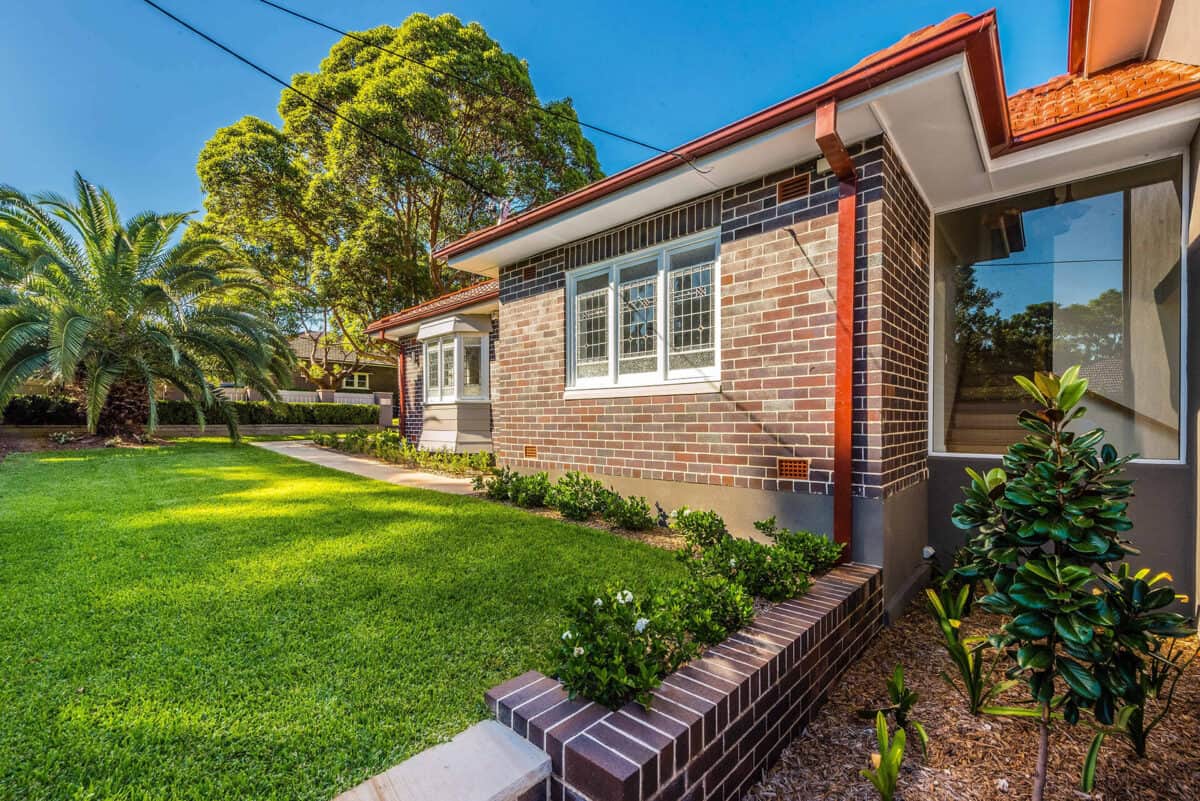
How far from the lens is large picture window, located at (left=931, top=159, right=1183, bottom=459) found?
153 inches

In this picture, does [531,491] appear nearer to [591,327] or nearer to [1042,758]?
[591,327]

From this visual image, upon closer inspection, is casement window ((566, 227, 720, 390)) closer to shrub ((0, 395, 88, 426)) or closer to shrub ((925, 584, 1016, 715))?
shrub ((925, 584, 1016, 715))

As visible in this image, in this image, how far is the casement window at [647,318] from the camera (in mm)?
4930

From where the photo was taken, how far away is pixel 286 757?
1.70m

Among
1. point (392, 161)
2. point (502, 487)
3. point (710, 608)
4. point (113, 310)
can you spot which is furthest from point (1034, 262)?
point (113, 310)

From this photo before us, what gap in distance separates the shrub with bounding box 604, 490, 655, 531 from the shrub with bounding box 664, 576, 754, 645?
84.0 inches

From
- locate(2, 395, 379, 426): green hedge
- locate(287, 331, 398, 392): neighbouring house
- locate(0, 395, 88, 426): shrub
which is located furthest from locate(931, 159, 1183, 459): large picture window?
locate(287, 331, 398, 392): neighbouring house

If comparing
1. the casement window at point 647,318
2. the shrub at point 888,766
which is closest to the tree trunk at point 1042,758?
the shrub at point 888,766

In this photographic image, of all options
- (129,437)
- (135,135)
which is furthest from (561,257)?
(129,437)

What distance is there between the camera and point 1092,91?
4324 millimetres

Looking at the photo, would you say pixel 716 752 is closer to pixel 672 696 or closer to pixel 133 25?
pixel 672 696

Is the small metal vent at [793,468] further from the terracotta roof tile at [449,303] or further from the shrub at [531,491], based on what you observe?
the terracotta roof tile at [449,303]

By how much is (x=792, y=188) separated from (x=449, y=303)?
7729 millimetres

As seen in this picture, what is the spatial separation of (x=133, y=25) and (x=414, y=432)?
9.17 metres
